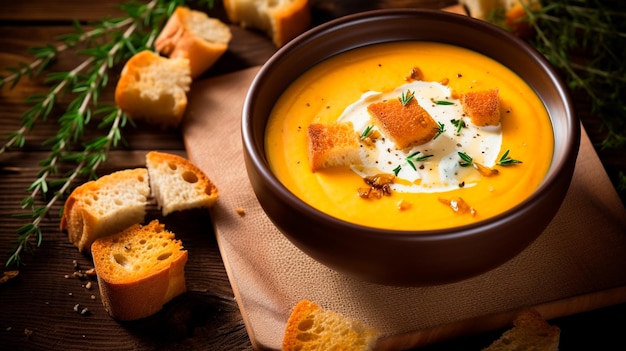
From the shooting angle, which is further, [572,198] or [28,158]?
[28,158]

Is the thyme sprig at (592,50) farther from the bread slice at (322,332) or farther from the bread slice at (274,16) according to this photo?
the bread slice at (322,332)

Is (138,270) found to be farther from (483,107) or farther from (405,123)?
(483,107)

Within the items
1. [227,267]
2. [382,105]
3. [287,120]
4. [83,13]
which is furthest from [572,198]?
[83,13]

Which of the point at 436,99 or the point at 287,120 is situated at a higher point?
the point at 436,99

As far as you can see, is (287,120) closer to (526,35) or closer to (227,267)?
(227,267)

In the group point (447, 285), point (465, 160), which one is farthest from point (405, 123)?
point (447, 285)

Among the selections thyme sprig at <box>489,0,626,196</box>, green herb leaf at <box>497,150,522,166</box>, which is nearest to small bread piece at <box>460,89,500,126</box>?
green herb leaf at <box>497,150,522,166</box>

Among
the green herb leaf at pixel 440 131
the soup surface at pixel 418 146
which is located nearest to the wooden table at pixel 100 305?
the soup surface at pixel 418 146
